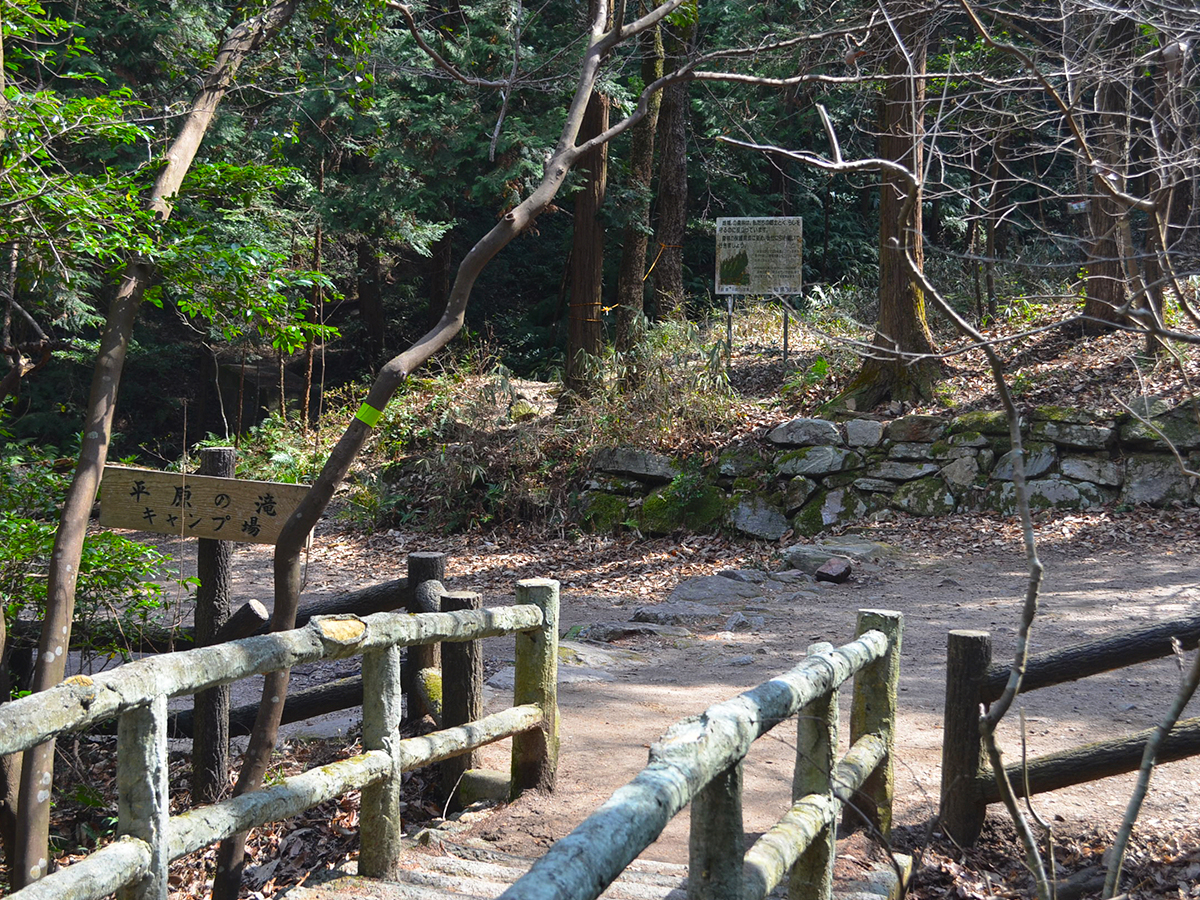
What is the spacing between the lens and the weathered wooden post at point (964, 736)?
12.3 ft

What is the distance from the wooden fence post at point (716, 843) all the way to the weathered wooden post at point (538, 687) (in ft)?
6.62

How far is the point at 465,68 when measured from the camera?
41.4 ft

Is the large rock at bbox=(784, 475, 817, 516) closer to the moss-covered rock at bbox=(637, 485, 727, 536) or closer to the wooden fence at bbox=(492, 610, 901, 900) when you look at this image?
the moss-covered rock at bbox=(637, 485, 727, 536)

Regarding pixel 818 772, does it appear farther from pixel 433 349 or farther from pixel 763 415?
pixel 763 415

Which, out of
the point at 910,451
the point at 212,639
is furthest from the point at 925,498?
the point at 212,639

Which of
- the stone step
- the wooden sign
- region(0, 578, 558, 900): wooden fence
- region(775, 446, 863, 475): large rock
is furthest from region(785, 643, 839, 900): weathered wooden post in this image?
region(775, 446, 863, 475): large rock

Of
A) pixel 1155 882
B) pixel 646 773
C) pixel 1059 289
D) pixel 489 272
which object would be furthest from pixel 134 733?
pixel 489 272

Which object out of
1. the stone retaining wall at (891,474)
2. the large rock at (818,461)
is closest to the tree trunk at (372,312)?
the stone retaining wall at (891,474)

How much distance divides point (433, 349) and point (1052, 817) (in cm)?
336

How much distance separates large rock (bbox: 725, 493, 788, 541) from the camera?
1086 centimetres

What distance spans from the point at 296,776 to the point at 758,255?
1088 cm

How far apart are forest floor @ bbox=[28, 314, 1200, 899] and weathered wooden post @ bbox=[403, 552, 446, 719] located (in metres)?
0.45

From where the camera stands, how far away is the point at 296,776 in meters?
3.39

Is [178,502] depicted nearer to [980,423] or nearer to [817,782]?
[817,782]
